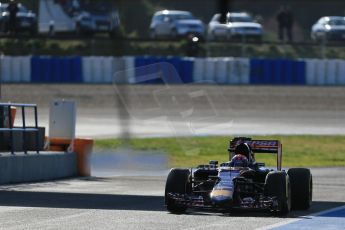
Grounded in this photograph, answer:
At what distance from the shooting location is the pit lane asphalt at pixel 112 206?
13.4 m

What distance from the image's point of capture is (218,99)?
3850 cm

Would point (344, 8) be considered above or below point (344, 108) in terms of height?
above

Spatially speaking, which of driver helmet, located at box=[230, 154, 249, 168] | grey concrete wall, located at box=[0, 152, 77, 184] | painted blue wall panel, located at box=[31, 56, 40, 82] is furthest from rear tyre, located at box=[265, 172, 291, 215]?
painted blue wall panel, located at box=[31, 56, 40, 82]

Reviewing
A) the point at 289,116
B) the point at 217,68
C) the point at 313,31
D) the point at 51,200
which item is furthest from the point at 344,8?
the point at 51,200

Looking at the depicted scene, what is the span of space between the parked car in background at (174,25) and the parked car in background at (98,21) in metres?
1.67

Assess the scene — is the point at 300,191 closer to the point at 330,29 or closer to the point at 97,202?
the point at 97,202

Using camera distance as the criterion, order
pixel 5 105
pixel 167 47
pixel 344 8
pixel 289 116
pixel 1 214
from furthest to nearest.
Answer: pixel 167 47 → pixel 344 8 → pixel 289 116 → pixel 5 105 → pixel 1 214

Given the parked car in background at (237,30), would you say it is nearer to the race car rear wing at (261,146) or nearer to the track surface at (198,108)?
the track surface at (198,108)

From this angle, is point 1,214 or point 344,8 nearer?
point 1,214

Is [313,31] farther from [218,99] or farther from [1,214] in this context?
[1,214]

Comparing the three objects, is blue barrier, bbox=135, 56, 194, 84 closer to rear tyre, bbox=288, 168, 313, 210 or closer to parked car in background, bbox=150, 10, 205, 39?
parked car in background, bbox=150, 10, 205, 39

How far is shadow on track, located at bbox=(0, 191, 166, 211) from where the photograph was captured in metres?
15.6

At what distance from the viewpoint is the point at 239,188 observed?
1448 centimetres

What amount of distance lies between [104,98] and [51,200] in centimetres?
2291
